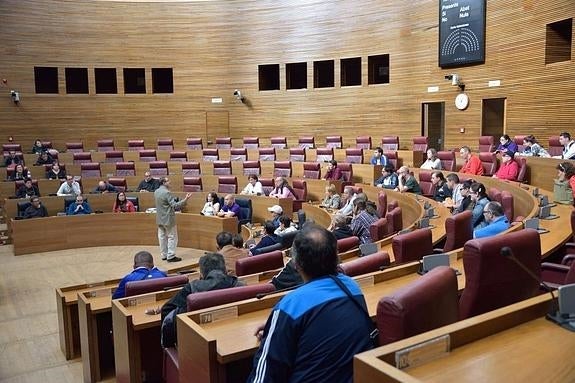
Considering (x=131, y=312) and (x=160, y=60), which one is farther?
(x=160, y=60)

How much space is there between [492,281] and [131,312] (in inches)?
77.0

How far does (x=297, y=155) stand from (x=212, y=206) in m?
3.28

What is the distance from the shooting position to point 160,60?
1412cm

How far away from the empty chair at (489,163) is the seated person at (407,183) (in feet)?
3.52

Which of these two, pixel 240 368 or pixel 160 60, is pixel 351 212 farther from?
pixel 160 60

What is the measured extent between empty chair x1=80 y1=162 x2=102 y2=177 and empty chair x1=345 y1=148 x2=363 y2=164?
4.54 meters

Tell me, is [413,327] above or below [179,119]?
below

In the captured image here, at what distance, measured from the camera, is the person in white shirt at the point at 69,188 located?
30.5 feet

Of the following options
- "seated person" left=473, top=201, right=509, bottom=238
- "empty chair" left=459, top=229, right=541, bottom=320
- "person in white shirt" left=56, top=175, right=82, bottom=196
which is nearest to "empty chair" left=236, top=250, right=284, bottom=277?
"seated person" left=473, top=201, right=509, bottom=238

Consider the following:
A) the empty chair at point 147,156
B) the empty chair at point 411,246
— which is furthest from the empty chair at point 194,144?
the empty chair at point 411,246

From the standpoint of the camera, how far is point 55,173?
10008 millimetres

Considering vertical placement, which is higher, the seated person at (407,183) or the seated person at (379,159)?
the seated person at (379,159)

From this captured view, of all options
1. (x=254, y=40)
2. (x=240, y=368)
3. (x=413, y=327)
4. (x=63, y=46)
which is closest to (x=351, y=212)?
(x=240, y=368)

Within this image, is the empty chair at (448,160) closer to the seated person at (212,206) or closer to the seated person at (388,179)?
the seated person at (388,179)
